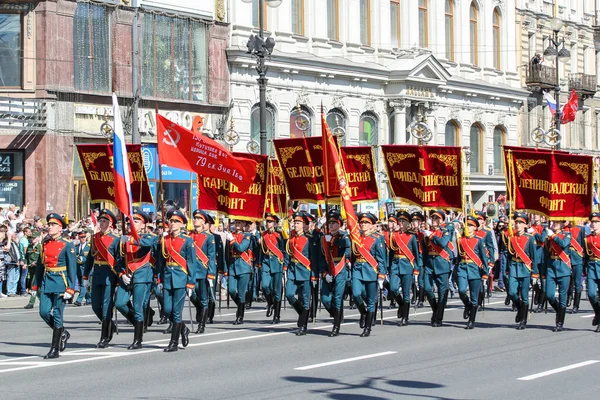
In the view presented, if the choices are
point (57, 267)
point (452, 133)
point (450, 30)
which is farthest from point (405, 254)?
point (450, 30)

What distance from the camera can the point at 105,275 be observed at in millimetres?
15258

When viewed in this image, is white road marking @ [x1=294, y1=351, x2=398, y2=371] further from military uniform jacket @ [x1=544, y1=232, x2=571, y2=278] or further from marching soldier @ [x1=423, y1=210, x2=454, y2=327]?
military uniform jacket @ [x1=544, y1=232, x2=571, y2=278]

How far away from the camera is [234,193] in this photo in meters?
19.2

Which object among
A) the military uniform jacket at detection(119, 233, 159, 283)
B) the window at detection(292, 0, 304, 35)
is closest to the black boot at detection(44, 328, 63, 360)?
the military uniform jacket at detection(119, 233, 159, 283)

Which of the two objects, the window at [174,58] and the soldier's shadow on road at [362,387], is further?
the window at [174,58]

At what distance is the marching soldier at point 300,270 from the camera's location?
56.4ft

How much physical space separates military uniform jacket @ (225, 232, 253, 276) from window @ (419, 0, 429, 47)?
30168 millimetres

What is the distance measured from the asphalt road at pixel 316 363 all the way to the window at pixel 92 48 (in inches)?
610

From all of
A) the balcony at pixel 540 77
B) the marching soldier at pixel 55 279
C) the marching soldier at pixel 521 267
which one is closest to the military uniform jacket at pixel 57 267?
the marching soldier at pixel 55 279

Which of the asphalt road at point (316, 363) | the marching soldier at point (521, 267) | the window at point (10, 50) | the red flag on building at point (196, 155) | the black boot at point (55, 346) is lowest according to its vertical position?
the asphalt road at point (316, 363)

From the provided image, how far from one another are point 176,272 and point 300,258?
293 centimetres

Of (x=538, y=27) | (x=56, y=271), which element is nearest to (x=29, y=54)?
(x=56, y=271)

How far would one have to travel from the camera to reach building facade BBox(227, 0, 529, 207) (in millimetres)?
40031

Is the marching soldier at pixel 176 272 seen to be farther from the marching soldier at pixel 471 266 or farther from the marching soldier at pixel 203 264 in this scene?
the marching soldier at pixel 471 266
